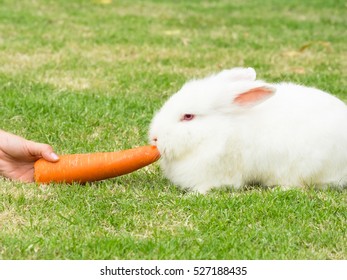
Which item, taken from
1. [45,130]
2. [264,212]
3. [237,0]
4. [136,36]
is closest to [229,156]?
[264,212]

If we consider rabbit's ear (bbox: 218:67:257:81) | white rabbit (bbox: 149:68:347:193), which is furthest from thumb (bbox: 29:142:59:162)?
rabbit's ear (bbox: 218:67:257:81)

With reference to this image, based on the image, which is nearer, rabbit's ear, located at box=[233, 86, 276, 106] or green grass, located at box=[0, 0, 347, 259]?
green grass, located at box=[0, 0, 347, 259]

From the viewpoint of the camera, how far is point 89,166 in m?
4.23

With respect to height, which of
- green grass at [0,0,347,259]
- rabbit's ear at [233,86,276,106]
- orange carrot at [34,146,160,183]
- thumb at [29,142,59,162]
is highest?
rabbit's ear at [233,86,276,106]

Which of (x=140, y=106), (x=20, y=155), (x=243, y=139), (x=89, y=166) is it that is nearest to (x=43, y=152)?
(x=20, y=155)

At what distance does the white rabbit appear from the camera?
13.5 feet

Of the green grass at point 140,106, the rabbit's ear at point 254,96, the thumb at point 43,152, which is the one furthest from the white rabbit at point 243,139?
the thumb at point 43,152

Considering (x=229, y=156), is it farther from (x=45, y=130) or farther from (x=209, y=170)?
(x=45, y=130)

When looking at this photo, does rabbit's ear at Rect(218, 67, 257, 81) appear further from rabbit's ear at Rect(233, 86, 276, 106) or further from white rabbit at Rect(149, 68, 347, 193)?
rabbit's ear at Rect(233, 86, 276, 106)

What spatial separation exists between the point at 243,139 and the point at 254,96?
9.5 inches

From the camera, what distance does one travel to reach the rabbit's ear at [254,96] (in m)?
4.12

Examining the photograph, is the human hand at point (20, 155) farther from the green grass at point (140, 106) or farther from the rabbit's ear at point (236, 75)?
the rabbit's ear at point (236, 75)

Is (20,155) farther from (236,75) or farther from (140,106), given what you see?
(140,106)

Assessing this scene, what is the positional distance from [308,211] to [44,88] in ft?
10.0
